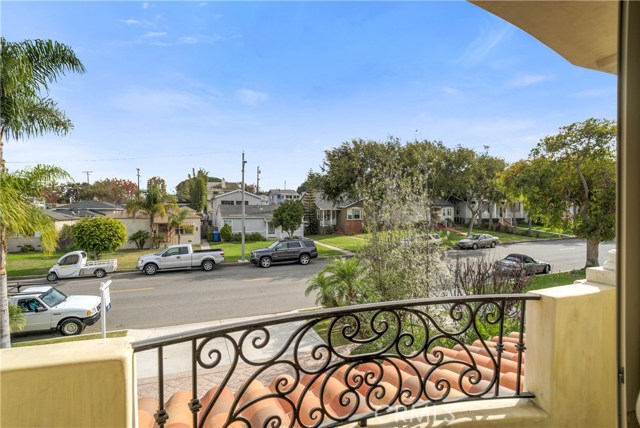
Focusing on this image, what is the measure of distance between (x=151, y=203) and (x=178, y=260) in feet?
28.5

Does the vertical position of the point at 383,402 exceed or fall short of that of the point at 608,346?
it falls short

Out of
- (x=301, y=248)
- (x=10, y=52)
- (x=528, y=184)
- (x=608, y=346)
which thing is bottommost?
(x=301, y=248)

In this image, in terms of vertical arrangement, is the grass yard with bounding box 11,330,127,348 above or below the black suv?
below

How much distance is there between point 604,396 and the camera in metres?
2.10

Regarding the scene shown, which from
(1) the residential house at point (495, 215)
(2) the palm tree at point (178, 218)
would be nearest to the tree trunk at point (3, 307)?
(2) the palm tree at point (178, 218)

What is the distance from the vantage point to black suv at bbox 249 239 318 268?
17427 millimetres

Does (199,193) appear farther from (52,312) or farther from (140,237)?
(52,312)

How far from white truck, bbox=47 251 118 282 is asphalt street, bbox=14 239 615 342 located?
17.2 inches

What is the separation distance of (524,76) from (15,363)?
232 inches

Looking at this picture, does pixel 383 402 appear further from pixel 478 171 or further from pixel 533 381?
pixel 478 171

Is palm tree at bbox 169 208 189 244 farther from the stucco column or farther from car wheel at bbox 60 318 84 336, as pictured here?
the stucco column

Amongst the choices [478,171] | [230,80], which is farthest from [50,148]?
A: [478,171]

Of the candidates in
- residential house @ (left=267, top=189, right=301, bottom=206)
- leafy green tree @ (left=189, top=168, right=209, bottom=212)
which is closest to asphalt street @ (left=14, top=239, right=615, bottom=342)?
leafy green tree @ (left=189, top=168, right=209, bottom=212)

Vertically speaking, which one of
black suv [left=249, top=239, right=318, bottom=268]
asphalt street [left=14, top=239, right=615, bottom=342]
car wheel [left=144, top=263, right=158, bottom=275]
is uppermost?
black suv [left=249, top=239, right=318, bottom=268]
